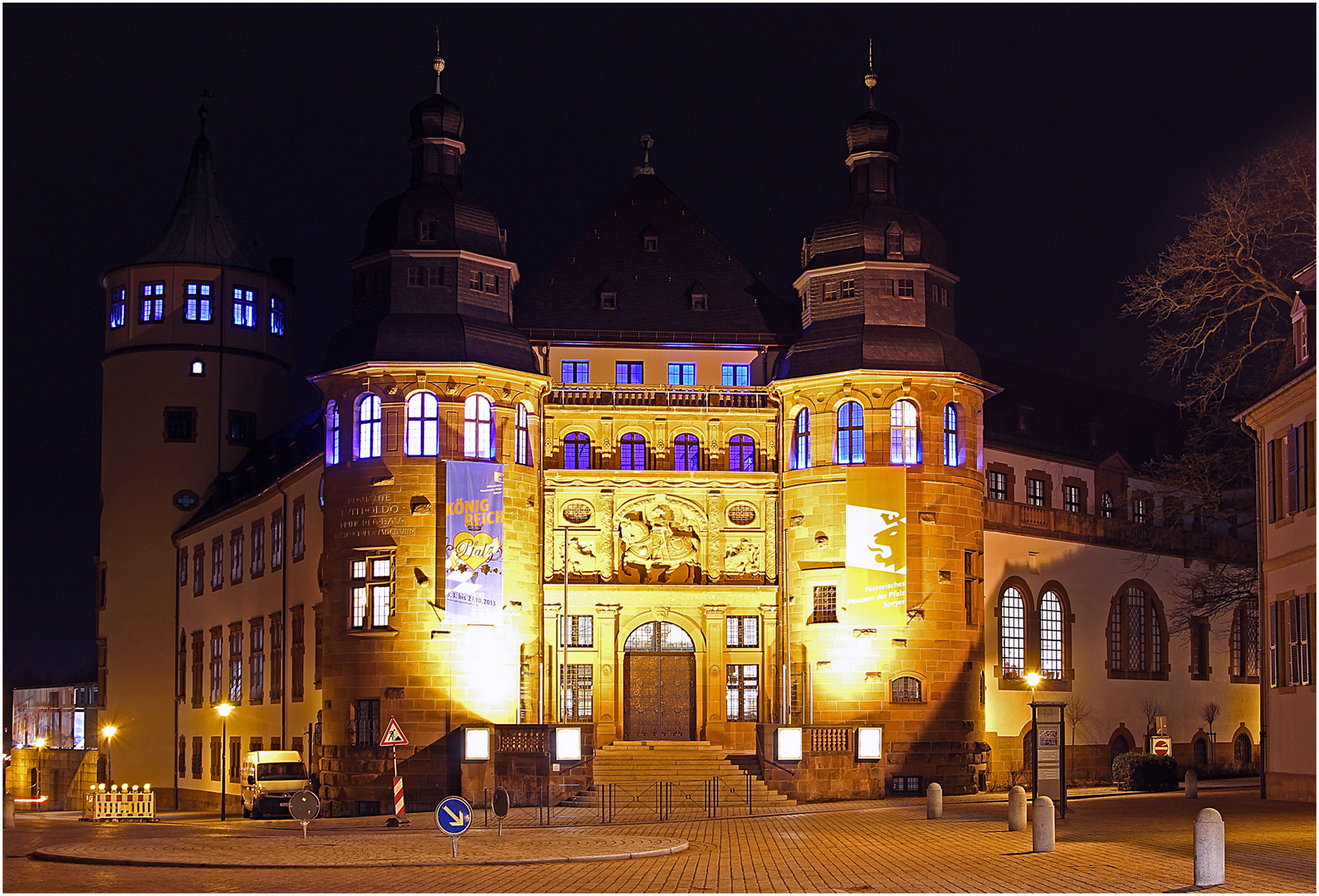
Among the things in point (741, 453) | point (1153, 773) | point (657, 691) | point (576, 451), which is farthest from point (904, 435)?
point (1153, 773)

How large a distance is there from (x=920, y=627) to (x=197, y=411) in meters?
32.3

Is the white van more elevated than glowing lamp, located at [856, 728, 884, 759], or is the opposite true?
glowing lamp, located at [856, 728, 884, 759]

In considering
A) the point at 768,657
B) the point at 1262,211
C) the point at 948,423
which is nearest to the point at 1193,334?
the point at 1262,211

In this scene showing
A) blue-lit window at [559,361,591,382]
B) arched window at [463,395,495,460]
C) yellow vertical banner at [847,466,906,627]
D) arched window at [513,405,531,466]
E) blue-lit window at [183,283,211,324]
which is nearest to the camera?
arched window at [463,395,495,460]

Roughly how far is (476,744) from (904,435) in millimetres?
14695

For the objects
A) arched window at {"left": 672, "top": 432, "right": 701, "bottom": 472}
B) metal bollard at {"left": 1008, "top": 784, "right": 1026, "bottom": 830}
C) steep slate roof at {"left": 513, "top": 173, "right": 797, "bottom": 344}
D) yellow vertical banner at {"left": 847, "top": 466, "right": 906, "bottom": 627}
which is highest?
steep slate roof at {"left": 513, "top": 173, "right": 797, "bottom": 344}

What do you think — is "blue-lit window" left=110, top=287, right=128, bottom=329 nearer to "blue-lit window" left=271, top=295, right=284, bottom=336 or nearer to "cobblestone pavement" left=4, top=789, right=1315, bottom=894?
"blue-lit window" left=271, top=295, right=284, bottom=336

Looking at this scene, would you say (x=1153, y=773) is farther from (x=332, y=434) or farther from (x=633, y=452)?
(x=332, y=434)

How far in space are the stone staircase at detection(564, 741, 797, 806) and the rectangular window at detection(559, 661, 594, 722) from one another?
175 centimetres

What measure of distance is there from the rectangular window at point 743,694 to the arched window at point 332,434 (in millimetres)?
12703

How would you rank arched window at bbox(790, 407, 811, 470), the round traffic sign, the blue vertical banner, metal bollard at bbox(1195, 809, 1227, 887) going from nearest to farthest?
metal bollard at bbox(1195, 809, 1227, 887)
the round traffic sign
the blue vertical banner
arched window at bbox(790, 407, 811, 470)

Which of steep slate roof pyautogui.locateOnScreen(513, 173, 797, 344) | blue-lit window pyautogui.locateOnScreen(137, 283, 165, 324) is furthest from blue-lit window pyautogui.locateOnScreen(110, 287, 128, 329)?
steep slate roof pyautogui.locateOnScreen(513, 173, 797, 344)

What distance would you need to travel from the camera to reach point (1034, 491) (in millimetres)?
61188

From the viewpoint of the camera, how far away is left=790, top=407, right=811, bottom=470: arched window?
169 ft
